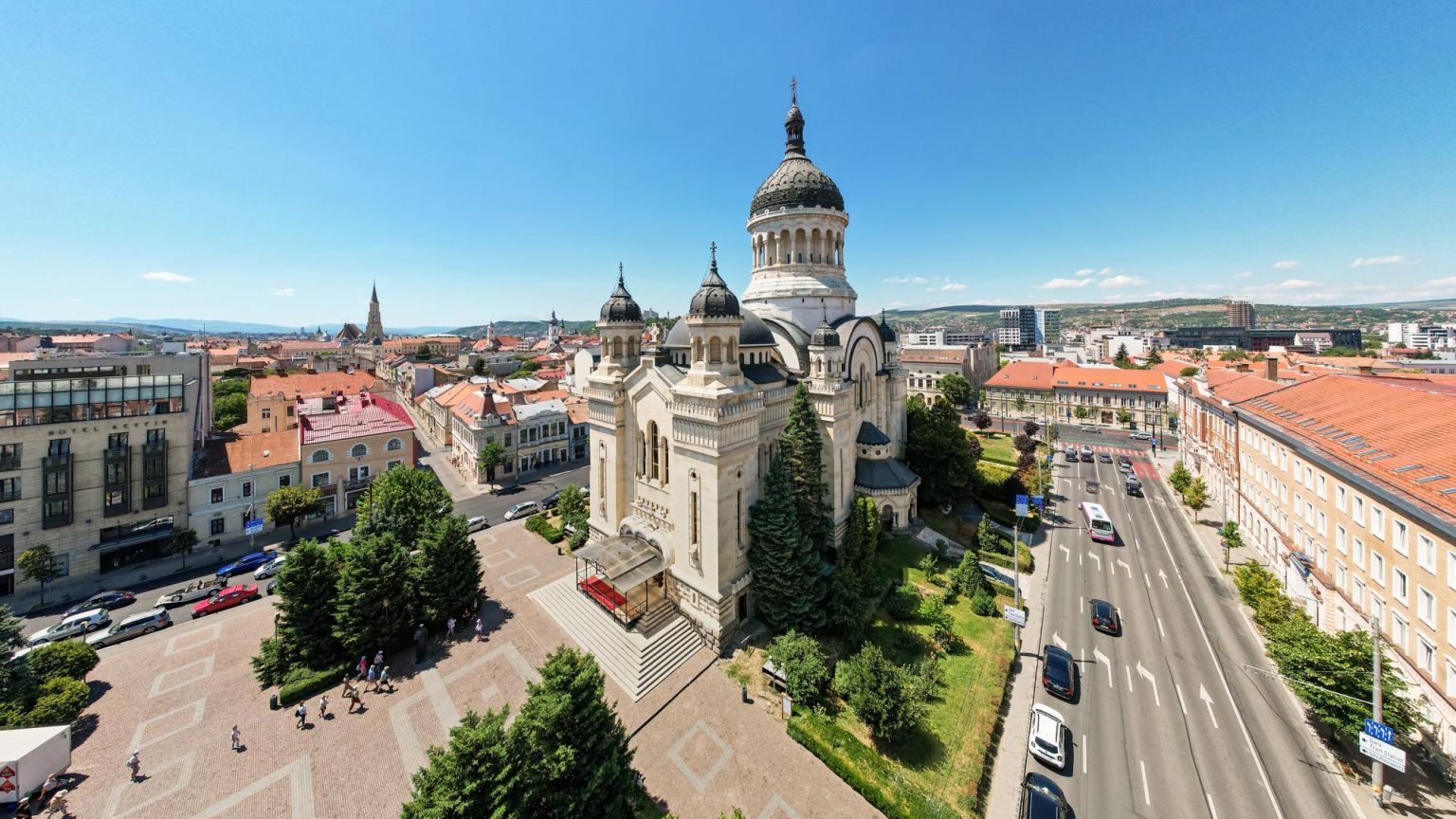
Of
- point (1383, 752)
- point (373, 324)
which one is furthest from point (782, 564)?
point (373, 324)

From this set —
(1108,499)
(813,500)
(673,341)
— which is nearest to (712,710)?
(813,500)

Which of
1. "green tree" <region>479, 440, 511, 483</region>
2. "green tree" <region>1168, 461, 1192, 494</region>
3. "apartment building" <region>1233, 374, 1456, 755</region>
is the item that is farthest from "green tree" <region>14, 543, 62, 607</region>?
"green tree" <region>1168, 461, 1192, 494</region>

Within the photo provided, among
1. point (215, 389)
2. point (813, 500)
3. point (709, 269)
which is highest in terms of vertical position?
point (709, 269)

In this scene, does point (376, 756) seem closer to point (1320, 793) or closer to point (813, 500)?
point (813, 500)

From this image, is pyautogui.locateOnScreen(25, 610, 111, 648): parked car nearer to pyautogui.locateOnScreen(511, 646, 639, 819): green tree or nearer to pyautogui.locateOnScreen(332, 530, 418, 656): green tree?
pyautogui.locateOnScreen(332, 530, 418, 656): green tree

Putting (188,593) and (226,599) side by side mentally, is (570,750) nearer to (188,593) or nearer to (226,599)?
(226,599)

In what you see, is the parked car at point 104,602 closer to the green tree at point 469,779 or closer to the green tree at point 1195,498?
the green tree at point 469,779

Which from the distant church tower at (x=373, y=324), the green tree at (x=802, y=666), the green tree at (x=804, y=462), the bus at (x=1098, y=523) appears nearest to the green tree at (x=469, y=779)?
the green tree at (x=802, y=666)
